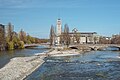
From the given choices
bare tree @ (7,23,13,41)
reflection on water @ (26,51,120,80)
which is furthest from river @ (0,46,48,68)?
bare tree @ (7,23,13,41)

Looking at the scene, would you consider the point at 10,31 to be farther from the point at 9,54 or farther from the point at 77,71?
the point at 77,71

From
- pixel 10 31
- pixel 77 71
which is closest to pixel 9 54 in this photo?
pixel 10 31

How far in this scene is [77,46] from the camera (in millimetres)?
100562

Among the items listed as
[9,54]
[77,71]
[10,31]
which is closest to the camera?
[77,71]

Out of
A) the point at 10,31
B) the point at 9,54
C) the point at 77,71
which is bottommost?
the point at 77,71

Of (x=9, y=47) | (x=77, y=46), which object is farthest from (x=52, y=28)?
(x=9, y=47)

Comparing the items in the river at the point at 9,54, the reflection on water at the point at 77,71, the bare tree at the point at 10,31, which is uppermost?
the bare tree at the point at 10,31

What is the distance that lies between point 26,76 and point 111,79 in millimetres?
10202

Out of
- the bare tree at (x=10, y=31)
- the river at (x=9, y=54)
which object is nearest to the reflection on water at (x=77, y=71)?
the river at (x=9, y=54)

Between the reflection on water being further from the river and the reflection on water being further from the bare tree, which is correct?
the bare tree

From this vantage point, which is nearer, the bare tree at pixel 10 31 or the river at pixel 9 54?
the river at pixel 9 54

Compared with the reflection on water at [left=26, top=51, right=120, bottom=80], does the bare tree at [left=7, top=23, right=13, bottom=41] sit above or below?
above

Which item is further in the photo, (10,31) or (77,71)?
(10,31)

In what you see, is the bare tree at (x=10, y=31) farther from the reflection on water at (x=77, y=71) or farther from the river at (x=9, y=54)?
the reflection on water at (x=77, y=71)
